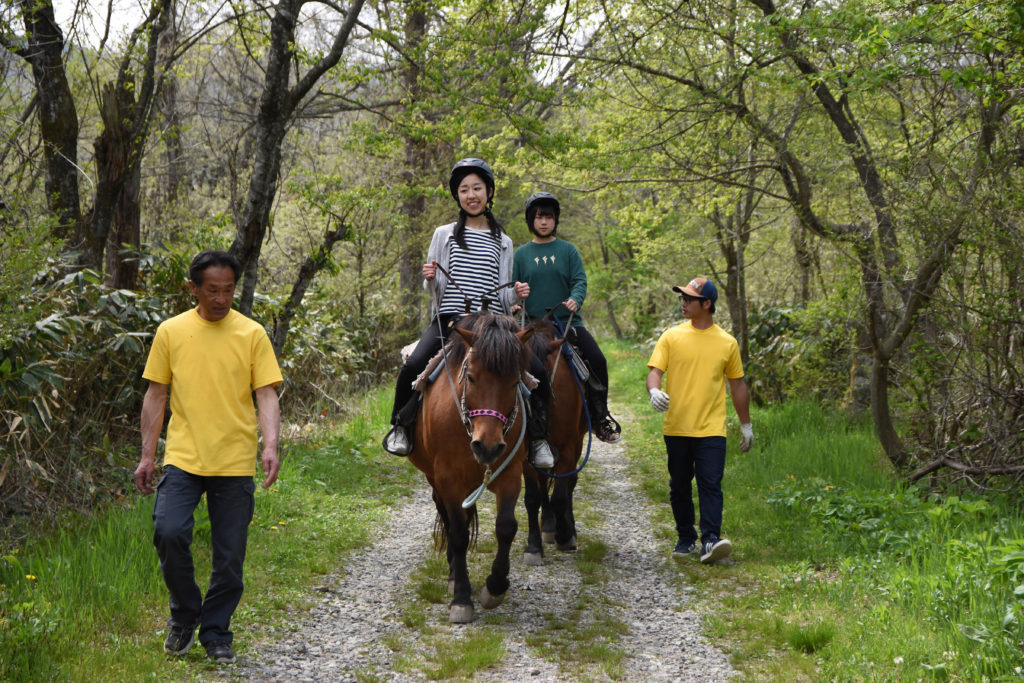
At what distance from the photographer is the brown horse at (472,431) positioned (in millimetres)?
4625

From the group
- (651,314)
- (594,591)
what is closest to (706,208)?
(594,591)

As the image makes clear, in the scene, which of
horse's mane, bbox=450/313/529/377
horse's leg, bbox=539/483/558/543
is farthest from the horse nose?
horse's leg, bbox=539/483/558/543

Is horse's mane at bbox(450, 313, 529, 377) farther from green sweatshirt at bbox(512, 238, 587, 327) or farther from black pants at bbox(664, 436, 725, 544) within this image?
black pants at bbox(664, 436, 725, 544)

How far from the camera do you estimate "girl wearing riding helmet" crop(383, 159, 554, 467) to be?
5.60m

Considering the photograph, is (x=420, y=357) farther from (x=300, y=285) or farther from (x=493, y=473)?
(x=300, y=285)

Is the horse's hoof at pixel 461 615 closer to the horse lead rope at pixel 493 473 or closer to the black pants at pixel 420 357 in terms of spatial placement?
the horse lead rope at pixel 493 473

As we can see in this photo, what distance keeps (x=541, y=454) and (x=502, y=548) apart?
796mm

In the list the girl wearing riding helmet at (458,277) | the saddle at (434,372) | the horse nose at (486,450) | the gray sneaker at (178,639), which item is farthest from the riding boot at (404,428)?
the gray sneaker at (178,639)

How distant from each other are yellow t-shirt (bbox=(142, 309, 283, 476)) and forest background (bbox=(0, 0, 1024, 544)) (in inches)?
75.1

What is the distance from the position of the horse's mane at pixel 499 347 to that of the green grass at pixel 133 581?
2.11 metres

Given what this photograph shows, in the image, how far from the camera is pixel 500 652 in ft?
14.5

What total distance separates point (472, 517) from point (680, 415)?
6.20 ft

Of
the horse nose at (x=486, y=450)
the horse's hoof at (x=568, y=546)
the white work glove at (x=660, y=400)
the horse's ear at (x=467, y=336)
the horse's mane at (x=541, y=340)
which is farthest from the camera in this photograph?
the horse's hoof at (x=568, y=546)

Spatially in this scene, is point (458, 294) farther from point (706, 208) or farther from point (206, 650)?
point (706, 208)
